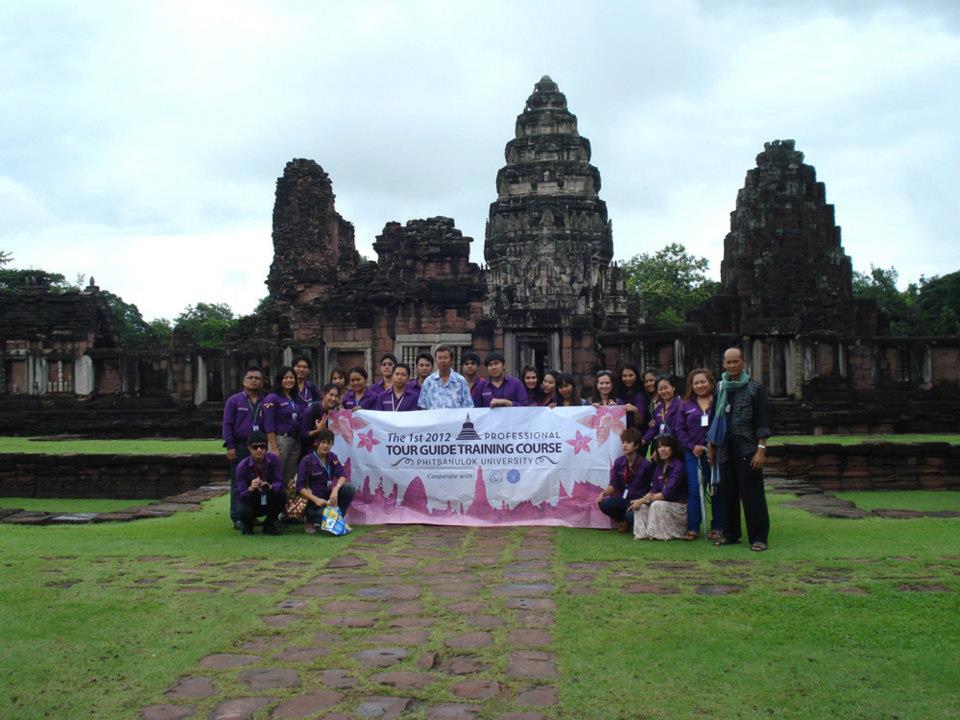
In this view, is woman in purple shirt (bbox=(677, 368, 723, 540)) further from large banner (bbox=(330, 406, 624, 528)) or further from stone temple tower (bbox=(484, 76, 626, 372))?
stone temple tower (bbox=(484, 76, 626, 372))

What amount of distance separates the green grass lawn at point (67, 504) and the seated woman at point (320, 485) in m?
5.65

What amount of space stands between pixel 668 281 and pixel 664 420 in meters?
52.9

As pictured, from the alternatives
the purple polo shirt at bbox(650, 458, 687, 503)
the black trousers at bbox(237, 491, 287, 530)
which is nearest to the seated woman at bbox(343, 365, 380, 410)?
the black trousers at bbox(237, 491, 287, 530)

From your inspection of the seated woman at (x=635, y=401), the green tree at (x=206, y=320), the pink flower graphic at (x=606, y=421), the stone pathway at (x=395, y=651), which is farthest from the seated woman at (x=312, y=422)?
the green tree at (x=206, y=320)

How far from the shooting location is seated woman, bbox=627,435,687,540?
26.8 ft

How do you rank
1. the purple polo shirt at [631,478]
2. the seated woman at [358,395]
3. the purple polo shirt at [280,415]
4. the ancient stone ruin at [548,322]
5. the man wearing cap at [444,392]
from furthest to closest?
the ancient stone ruin at [548,322], the seated woman at [358,395], the man wearing cap at [444,392], the purple polo shirt at [280,415], the purple polo shirt at [631,478]

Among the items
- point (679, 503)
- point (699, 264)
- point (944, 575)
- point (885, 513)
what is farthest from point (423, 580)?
point (699, 264)

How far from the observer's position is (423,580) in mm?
6809

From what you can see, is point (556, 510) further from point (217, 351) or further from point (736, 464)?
point (217, 351)

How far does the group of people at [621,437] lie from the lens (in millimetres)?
7910

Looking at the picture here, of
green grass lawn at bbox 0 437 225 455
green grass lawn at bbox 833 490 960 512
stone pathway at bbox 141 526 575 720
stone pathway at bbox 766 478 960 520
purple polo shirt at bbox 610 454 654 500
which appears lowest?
green grass lawn at bbox 833 490 960 512

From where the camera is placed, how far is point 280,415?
9.32 meters

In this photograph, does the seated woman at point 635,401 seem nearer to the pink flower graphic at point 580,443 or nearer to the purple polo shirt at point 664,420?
the purple polo shirt at point 664,420

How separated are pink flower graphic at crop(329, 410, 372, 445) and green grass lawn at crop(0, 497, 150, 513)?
17.1 feet
